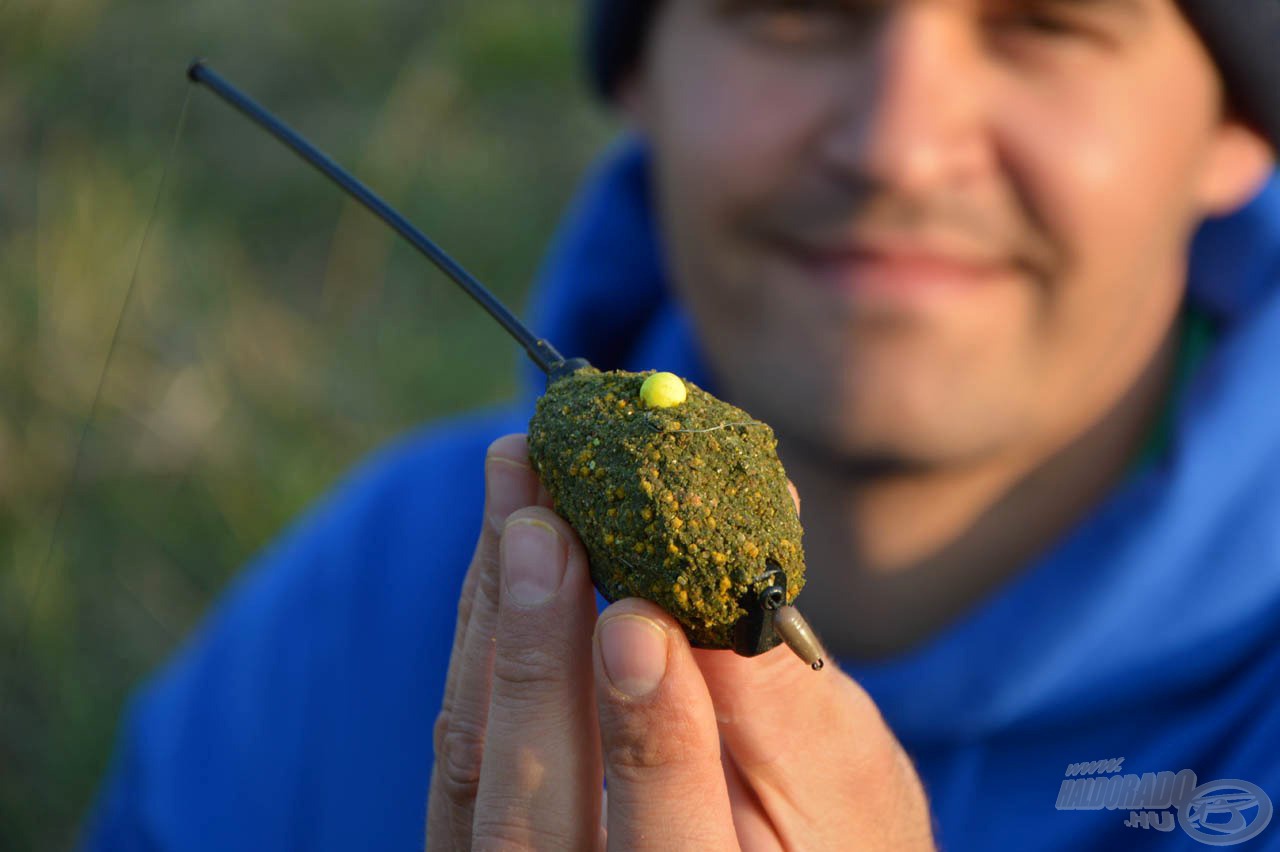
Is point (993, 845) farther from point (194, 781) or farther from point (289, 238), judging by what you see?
point (289, 238)

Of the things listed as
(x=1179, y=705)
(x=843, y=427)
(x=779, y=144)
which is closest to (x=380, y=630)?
(x=843, y=427)

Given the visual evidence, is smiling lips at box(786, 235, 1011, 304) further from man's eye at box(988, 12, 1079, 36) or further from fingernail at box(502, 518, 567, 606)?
fingernail at box(502, 518, 567, 606)

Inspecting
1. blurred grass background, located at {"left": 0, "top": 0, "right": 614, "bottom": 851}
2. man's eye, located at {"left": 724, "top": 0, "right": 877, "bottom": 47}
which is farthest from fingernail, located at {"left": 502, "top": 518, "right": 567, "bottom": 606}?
blurred grass background, located at {"left": 0, "top": 0, "right": 614, "bottom": 851}

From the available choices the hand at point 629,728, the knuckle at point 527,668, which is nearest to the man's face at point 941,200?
the hand at point 629,728

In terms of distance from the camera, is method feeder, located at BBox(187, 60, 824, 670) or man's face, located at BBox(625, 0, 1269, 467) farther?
man's face, located at BBox(625, 0, 1269, 467)

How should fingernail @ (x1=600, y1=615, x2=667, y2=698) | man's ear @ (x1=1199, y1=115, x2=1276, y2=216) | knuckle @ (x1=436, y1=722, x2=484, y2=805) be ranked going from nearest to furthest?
fingernail @ (x1=600, y1=615, x2=667, y2=698)
knuckle @ (x1=436, y1=722, x2=484, y2=805)
man's ear @ (x1=1199, y1=115, x2=1276, y2=216)

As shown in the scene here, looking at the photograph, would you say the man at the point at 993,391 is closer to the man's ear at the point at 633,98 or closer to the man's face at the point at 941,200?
the man's face at the point at 941,200
